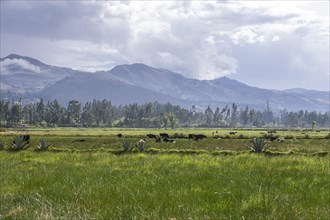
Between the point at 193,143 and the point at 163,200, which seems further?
the point at 193,143

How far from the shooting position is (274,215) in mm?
7277

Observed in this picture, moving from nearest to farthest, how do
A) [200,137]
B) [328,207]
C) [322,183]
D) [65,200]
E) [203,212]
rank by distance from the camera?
[203,212] < [328,207] < [65,200] < [322,183] < [200,137]

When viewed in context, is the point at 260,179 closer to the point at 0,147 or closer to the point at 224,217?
the point at 224,217

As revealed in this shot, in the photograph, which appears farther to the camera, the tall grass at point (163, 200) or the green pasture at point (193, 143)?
the green pasture at point (193, 143)

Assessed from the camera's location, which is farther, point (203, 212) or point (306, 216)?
point (203, 212)

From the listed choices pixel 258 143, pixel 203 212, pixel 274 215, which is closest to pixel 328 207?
pixel 274 215

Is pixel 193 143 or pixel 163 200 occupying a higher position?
pixel 163 200

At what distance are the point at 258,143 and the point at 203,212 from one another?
32.6 meters

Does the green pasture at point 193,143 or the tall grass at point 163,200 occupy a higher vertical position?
the tall grass at point 163,200

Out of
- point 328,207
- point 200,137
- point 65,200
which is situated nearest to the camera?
point 328,207

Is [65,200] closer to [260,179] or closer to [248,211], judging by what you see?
[248,211]

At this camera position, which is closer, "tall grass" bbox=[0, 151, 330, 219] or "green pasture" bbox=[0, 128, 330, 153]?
"tall grass" bbox=[0, 151, 330, 219]

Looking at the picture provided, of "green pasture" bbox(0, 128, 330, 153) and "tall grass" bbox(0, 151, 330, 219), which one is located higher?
"tall grass" bbox(0, 151, 330, 219)

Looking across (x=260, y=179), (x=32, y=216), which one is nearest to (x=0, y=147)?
(x=260, y=179)
